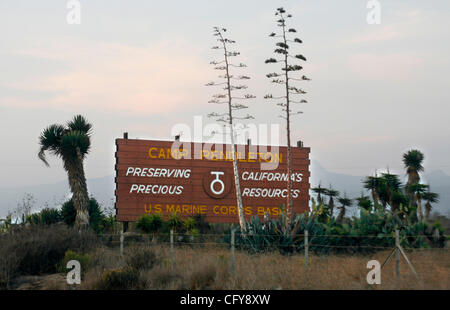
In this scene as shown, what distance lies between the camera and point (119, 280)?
15961 mm

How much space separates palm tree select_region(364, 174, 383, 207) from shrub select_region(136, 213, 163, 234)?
14.6 metres

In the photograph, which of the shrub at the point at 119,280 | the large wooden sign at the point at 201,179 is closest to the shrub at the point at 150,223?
the large wooden sign at the point at 201,179

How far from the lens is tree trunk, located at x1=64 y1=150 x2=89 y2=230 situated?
96.7 feet

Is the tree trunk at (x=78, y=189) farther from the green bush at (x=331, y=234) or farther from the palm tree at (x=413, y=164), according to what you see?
the palm tree at (x=413, y=164)

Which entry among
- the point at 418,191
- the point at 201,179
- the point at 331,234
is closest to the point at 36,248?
the point at 331,234

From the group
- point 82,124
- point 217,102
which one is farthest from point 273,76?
point 82,124

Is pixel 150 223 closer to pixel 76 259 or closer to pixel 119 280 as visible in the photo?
pixel 76 259

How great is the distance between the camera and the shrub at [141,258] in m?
17.8

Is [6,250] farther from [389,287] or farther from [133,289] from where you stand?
[389,287]

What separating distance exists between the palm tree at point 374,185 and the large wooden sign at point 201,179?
4879 millimetres

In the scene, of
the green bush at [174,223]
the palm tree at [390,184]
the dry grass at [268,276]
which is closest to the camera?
the dry grass at [268,276]

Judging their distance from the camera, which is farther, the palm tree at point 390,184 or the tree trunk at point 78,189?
the palm tree at point 390,184

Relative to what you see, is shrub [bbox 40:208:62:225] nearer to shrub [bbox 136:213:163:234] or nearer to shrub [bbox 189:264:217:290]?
shrub [bbox 136:213:163:234]
